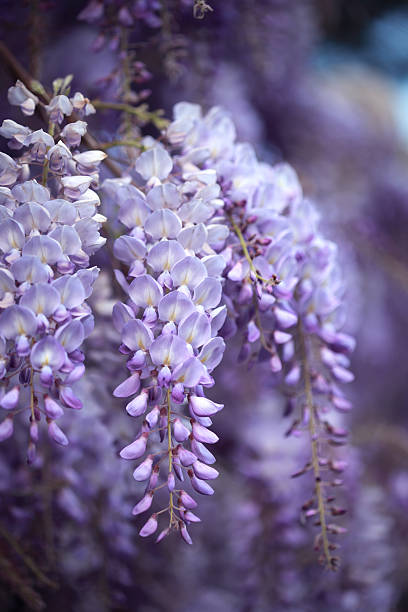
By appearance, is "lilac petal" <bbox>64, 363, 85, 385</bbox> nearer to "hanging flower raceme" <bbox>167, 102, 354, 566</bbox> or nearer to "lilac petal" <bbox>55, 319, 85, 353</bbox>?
"lilac petal" <bbox>55, 319, 85, 353</bbox>

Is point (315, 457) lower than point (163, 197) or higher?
lower

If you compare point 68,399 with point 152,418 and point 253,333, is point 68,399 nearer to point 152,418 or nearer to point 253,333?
point 152,418

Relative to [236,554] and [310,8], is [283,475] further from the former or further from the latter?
[310,8]

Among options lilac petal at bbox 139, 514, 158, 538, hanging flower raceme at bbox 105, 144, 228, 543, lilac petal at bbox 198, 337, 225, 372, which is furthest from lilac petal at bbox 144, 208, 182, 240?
lilac petal at bbox 139, 514, 158, 538

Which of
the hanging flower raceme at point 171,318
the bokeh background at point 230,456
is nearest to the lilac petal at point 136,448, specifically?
the hanging flower raceme at point 171,318

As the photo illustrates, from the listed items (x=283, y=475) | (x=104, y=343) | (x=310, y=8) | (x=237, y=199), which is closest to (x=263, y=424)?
(x=283, y=475)

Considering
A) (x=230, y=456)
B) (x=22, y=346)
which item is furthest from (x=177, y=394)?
(x=230, y=456)
